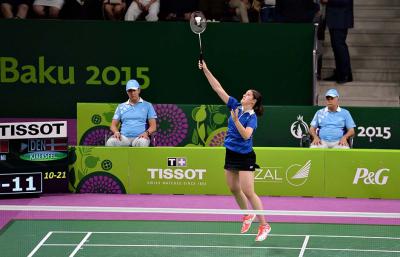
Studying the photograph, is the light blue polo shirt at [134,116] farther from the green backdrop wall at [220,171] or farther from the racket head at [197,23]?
the racket head at [197,23]

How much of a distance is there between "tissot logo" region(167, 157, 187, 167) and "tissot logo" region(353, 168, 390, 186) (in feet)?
7.96

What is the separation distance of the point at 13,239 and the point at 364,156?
5.13 metres

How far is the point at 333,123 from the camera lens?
44.2ft

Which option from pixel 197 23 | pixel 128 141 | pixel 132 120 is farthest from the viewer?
pixel 132 120

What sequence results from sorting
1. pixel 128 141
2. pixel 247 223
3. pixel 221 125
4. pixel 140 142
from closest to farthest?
pixel 247 223
pixel 140 142
pixel 128 141
pixel 221 125

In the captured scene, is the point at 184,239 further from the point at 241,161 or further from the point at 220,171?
the point at 220,171

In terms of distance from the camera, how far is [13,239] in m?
10.7

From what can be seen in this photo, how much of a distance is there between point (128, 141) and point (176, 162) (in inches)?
31.5

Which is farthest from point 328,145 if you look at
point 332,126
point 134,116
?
point 134,116

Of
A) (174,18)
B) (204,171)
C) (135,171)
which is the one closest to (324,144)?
(204,171)

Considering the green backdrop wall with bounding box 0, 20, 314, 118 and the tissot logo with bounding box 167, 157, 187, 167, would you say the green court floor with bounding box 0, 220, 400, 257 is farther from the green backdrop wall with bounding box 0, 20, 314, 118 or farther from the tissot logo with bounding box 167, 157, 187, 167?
the green backdrop wall with bounding box 0, 20, 314, 118

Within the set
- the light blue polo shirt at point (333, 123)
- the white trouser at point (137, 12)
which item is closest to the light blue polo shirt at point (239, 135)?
the light blue polo shirt at point (333, 123)

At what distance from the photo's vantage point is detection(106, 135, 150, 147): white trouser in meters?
13.4

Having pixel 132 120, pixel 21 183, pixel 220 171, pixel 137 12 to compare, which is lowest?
pixel 21 183
